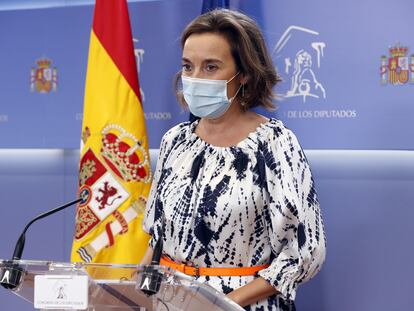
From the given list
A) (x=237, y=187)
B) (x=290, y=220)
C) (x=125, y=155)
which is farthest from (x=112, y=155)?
(x=290, y=220)

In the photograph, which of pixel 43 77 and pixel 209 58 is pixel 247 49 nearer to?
pixel 209 58

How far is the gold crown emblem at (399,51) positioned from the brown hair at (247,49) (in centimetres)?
77

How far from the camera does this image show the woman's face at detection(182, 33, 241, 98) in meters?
2.45

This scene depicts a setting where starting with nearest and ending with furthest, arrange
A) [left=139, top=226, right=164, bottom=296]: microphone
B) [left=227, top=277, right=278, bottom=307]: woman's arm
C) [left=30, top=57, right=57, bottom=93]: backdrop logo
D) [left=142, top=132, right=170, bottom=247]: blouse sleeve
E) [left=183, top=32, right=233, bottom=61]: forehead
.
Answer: [left=139, top=226, right=164, bottom=296]: microphone → [left=227, top=277, right=278, bottom=307]: woman's arm → [left=183, top=32, right=233, bottom=61]: forehead → [left=142, top=132, right=170, bottom=247]: blouse sleeve → [left=30, top=57, right=57, bottom=93]: backdrop logo

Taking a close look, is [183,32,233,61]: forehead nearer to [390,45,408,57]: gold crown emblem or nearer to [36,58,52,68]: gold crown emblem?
[390,45,408,57]: gold crown emblem

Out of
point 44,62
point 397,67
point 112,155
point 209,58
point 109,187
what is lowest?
point 109,187

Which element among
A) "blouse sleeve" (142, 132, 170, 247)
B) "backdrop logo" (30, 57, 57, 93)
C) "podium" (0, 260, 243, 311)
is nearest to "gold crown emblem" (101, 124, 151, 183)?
"blouse sleeve" (142, 132, 170, 247)

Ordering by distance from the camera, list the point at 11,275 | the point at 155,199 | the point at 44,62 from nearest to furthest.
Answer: the point at 11,275 < the point at 155,199 < the point at 44,62

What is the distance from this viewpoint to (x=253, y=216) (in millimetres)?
2340

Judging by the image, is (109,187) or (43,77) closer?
(109,187)

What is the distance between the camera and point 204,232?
7.76ft

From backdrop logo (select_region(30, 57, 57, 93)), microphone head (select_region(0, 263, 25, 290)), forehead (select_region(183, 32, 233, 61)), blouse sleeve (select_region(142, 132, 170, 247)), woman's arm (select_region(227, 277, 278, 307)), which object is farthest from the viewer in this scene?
backdrop logo (select_region(30, 57, 57, 93))

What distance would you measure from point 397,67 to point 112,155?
3.72 ft

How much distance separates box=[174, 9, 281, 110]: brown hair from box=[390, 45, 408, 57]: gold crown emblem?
77 centimetres
